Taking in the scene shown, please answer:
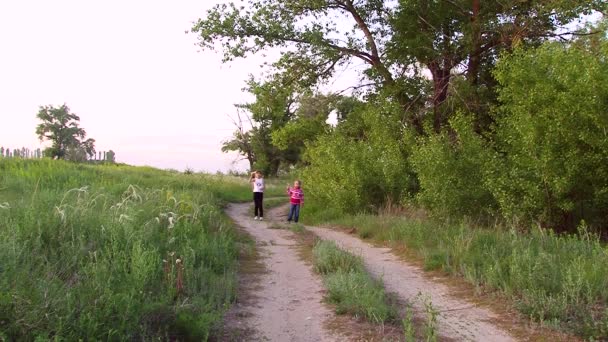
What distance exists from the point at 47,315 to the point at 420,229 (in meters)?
8.45

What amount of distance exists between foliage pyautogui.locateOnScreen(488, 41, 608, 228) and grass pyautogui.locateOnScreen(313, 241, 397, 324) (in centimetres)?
502

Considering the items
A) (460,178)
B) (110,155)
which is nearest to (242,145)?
(110,155)

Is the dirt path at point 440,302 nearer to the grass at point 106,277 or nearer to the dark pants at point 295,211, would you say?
the grass at point 106,277

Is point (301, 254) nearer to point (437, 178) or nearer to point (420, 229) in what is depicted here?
point (420, 229)

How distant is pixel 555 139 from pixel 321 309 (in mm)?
7152

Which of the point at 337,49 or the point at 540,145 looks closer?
the point at 540,145

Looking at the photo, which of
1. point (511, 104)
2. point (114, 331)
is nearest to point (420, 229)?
point (511, 104)

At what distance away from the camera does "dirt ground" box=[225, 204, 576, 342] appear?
5.36 meters

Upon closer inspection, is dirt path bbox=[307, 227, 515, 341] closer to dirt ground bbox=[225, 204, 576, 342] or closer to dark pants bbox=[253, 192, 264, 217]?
dirt ground bbox=[225, 204, 576, 342]

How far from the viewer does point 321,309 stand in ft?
20.5

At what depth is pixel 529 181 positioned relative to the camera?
11.2 metres

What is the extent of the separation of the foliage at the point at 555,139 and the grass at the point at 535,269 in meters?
1.67

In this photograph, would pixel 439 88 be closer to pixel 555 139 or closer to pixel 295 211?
pixel 295 211

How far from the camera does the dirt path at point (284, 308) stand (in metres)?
5.40
